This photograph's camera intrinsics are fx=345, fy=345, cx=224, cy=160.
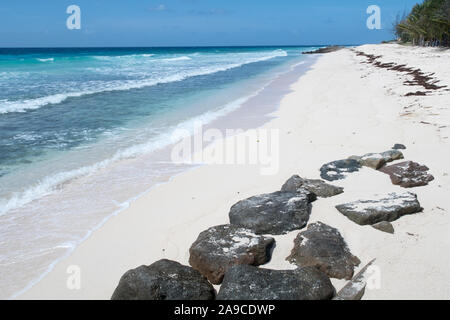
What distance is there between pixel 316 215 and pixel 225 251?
1.54 metres

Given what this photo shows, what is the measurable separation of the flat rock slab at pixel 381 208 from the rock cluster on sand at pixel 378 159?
1.31 meters

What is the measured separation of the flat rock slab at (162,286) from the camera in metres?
3.00

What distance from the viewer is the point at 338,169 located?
18.7 feet

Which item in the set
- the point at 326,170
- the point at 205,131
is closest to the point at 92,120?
the point at 205,131

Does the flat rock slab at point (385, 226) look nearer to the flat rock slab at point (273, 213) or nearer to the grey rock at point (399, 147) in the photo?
the flat rock slab at point (273, 213)

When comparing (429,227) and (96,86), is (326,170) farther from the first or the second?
(96,86)

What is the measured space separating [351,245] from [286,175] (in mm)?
2347

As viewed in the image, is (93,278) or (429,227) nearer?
(93,278)

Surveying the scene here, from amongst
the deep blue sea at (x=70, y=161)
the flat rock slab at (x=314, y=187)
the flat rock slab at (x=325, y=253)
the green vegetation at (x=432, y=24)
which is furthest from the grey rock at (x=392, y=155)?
the green vegetation at (x=432, y=24)

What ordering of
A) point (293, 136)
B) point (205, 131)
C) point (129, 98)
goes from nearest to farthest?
point (293, 136), point (205, 131), point (129, 98)

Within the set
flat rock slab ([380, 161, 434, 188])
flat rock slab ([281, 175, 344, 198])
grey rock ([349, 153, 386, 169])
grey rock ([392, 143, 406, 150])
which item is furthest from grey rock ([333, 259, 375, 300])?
grey rock ([392, 143, 406, 150])

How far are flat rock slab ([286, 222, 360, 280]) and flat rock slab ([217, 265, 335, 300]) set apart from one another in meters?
0.23

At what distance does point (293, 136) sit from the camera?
8.45m

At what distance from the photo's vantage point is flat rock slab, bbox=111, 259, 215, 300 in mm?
2998
